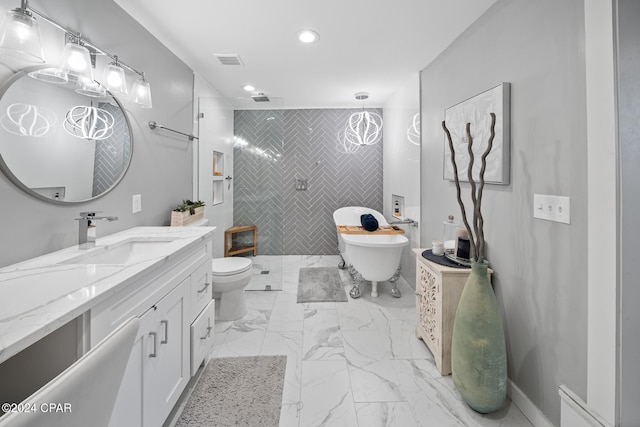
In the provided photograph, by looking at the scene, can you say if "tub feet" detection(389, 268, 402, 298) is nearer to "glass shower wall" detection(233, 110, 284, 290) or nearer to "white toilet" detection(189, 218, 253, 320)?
"glass shower wall" detection(233, 110, 284, 290)

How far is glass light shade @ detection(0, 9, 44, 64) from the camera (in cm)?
103

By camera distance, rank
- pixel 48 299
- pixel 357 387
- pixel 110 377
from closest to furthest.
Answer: pixel 110 377 < pixel 48 299 < pixel 357 387

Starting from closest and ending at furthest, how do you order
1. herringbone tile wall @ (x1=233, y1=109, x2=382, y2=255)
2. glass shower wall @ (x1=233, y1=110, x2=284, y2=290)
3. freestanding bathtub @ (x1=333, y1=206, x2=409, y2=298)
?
freestanding bathtub @ (x1=333, y1=206, x2=409, y2=298) → glass shower wall @ (x1=233, y1=110, x2=284, y2=290) → herringbone tile wall @ (x1=233, y1=109, x2=382, y2=255)

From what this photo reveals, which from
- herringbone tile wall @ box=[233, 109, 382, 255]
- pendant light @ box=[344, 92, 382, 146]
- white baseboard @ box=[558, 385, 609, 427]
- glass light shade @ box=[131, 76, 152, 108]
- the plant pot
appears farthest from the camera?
herringbone tile wall @ box=[233, 109, 382, 255]

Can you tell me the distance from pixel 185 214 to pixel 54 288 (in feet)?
4.83

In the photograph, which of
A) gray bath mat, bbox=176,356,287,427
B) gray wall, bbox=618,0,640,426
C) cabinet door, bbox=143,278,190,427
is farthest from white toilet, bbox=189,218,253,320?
gray wall, bbox=618,0,640,426

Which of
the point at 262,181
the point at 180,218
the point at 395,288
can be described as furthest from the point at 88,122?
the point at 395,288

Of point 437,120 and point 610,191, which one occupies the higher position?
point 437,120

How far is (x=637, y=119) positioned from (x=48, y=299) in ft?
6.85

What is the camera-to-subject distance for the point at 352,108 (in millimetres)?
4426

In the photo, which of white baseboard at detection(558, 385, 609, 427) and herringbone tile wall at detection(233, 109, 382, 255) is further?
herringbone tile wall at detection(233, 109, 382, 255)

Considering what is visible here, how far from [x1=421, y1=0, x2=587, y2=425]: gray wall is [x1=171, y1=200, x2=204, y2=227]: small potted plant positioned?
2261 millimetres

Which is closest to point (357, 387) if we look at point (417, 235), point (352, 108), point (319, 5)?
point (417, 235)

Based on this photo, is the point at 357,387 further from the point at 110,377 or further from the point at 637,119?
the point at 637,119
